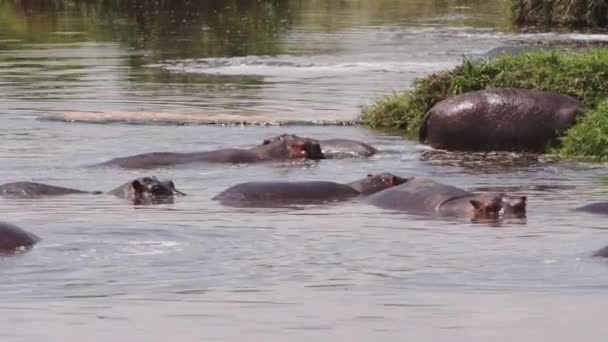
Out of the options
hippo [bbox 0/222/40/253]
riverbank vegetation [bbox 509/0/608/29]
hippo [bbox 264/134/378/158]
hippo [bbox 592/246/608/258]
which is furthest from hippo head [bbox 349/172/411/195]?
riverbank vegetation [bbox 509/0/608/29]

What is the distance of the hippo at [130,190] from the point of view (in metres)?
11.5

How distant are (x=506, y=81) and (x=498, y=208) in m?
5.17

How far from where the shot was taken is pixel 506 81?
1548cm

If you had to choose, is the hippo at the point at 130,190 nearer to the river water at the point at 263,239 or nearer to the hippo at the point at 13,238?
the river water at the point at 263,239

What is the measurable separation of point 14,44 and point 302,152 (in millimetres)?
15697

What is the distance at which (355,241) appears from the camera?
9555mm

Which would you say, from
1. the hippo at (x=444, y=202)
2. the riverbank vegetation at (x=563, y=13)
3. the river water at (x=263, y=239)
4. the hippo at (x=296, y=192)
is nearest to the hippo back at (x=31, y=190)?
the river water at (x=263, y=239)

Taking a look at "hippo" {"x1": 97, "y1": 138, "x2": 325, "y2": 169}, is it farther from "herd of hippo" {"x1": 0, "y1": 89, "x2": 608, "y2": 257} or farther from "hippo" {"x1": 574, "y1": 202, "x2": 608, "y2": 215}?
"hippo" {"x1": 574, "y1": 202, "x2": 608, "y2": 215}

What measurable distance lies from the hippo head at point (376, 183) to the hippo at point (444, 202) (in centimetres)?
26

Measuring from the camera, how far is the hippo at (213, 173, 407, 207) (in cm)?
1116

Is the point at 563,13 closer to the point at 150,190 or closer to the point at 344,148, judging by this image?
the point at 344,148

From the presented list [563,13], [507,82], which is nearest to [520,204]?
[507,82]

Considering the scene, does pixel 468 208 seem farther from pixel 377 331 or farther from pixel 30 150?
pixel 30 150

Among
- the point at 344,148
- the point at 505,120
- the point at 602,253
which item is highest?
the point at 602,253
